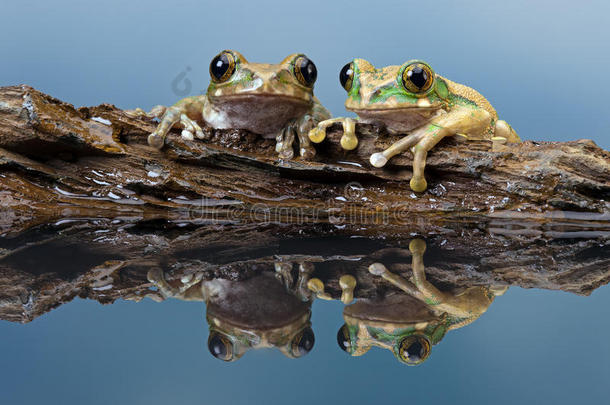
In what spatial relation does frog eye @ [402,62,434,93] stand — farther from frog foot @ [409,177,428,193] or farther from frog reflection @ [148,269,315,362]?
frog reflection @ [148,269,315,362]

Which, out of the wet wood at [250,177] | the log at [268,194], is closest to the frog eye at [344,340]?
the log at [268,194]

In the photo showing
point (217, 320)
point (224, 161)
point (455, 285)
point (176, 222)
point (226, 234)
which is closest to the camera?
point (217, 320)

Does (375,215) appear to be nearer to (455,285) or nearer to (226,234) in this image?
(226,234)

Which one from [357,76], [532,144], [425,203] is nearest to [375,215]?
[425,203]

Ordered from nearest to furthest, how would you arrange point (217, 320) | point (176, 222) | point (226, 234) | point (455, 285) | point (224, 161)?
→ 1. point (217, 320)
2. point (455, 285)
3. point (226, 234)
4. point (176, 222)
5. point (224, 161)

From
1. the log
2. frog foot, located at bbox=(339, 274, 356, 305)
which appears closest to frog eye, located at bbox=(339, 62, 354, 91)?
the log

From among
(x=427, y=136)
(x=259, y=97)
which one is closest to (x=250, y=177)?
(x=259, y=97)

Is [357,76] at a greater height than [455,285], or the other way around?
[357,76]

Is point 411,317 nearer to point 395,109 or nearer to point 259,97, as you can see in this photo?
point 395,109

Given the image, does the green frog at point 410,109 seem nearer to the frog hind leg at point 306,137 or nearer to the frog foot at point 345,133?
Result: the frog foot at point 345,133
